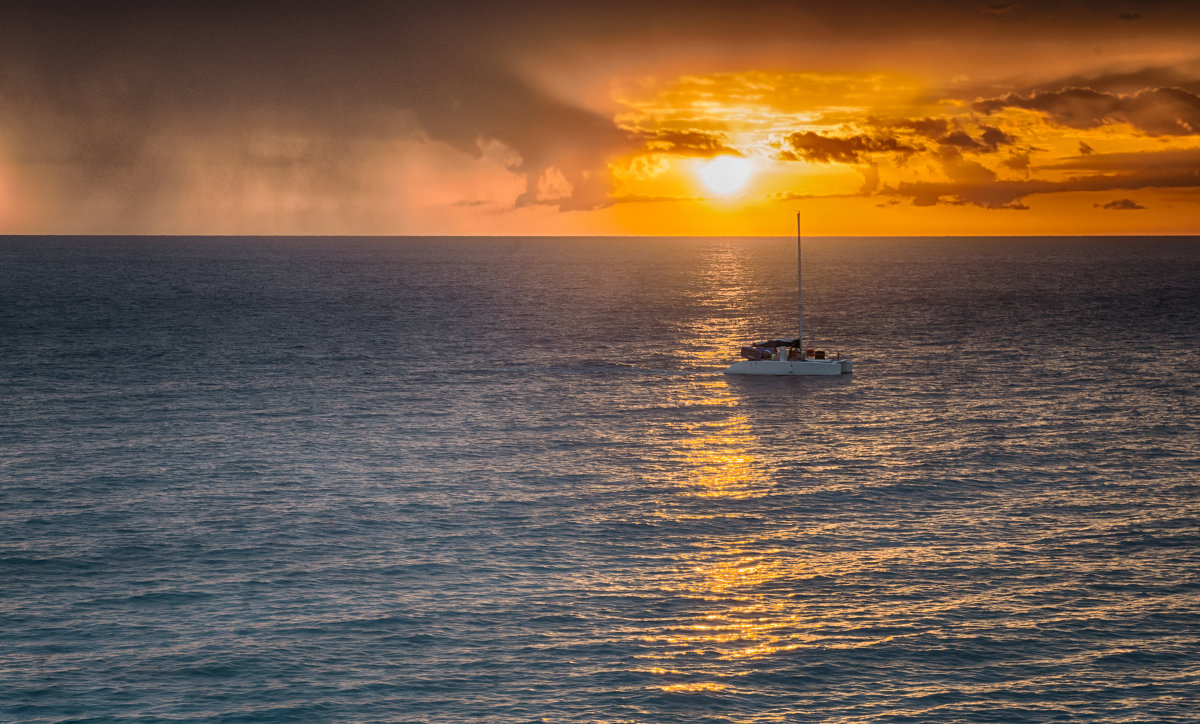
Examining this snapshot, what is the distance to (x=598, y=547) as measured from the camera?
50.9 metres

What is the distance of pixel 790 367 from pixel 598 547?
6246 centimetres

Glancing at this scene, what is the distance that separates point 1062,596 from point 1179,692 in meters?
8.36

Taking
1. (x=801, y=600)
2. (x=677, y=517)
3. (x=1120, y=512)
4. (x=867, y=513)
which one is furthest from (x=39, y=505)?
(x=1120, y=512)

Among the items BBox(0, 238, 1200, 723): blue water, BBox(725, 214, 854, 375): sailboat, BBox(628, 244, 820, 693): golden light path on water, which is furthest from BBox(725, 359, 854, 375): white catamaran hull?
BBox(628, 244, 820, 693): golden light path on water

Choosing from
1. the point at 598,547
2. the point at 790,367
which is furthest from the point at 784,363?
the point at 598,547

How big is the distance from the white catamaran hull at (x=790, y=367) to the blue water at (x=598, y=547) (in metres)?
3.01

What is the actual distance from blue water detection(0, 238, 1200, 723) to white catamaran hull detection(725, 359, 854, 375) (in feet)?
9.88

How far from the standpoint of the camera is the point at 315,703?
116ft

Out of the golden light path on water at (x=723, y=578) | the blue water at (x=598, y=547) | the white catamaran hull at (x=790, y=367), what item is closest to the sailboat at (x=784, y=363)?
the white catamaran hull at (x=790, y=367)

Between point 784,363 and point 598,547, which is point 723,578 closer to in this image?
point 598,547

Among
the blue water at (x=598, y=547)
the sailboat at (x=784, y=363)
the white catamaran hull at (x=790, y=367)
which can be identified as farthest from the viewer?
the sailboat at (x=784, y=363)

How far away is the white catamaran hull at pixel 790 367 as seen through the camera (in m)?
109

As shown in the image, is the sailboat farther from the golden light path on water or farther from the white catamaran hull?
the golden light path on water

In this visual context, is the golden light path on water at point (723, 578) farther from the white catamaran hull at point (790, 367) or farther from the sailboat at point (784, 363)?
the sailboat at point (784, 363)
